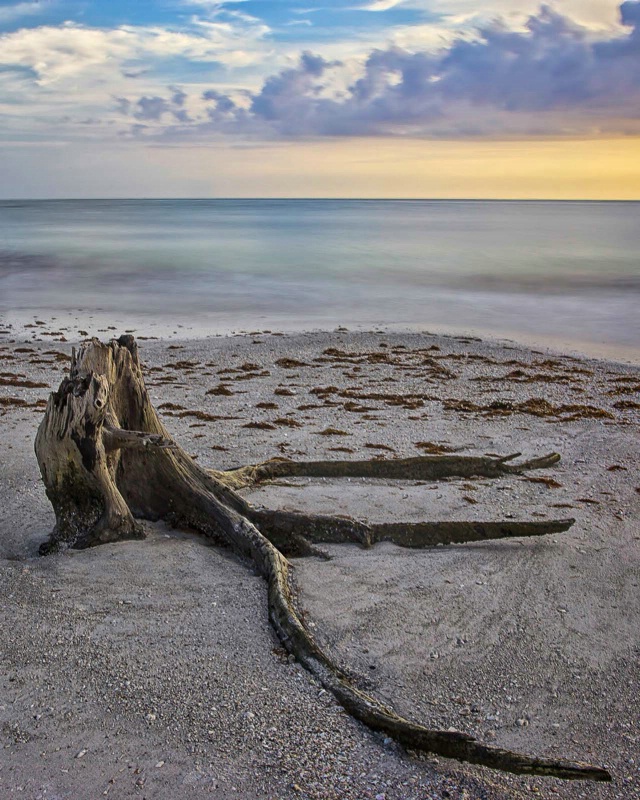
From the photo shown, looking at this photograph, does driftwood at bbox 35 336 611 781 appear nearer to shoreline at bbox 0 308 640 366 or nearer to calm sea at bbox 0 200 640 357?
shoreline at bbox 0 308 640 366

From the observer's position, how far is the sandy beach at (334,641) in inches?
164

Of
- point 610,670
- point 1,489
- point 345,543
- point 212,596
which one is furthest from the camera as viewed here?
point 1,489

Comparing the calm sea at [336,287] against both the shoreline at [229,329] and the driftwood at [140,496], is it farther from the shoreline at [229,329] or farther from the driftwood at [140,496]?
the driftwood at [140,496]

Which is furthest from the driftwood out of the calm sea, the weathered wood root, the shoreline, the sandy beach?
the calm sea

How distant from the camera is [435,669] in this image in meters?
5.29

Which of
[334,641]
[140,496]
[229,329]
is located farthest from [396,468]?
[229,329]

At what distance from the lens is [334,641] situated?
18.1 ft

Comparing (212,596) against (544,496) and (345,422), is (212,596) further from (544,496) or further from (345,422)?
(345,422)

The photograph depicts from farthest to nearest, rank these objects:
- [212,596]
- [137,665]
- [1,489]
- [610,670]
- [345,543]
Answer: [1,489] → [345,543] → [212,596] → [610,670] → [137,665]

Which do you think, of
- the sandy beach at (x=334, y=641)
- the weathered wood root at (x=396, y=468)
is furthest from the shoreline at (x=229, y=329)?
the weathered wood root at (x=396, y=468)

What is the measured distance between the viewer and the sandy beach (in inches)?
164

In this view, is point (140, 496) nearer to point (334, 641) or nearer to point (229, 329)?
point (334, 641)

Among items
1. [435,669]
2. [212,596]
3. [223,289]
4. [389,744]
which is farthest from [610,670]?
[223,289]

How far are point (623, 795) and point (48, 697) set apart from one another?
11.3 feet
